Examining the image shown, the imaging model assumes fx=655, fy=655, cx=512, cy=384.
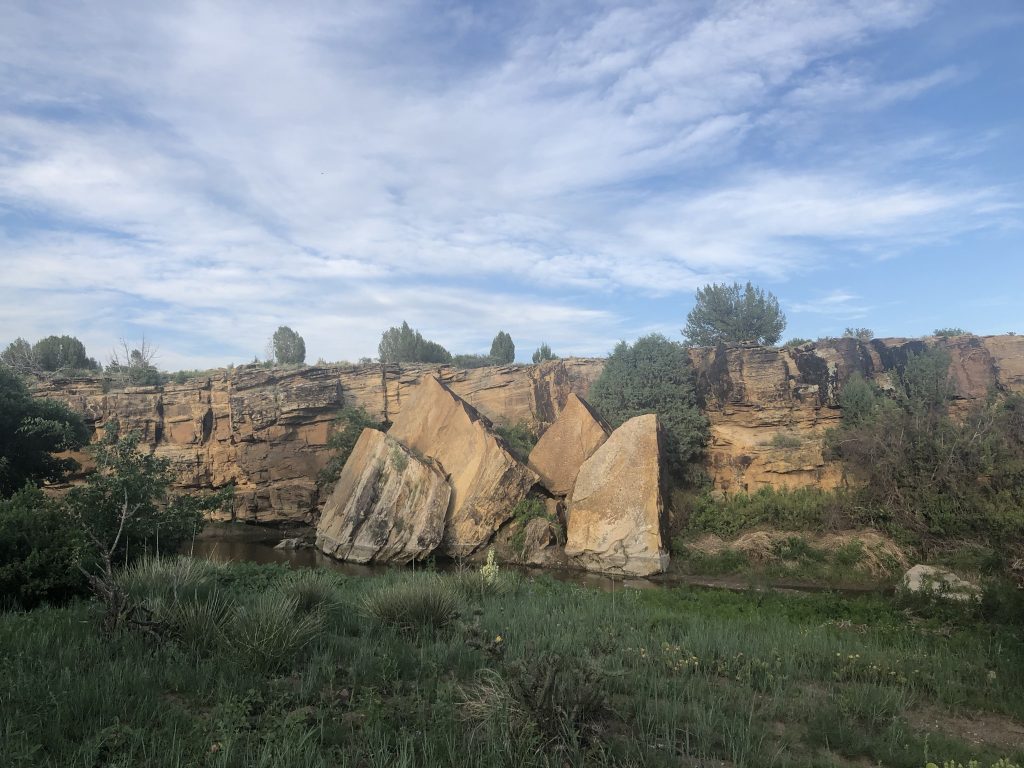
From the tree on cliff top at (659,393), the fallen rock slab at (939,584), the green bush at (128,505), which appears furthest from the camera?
the tree on cliff top at (659,393)

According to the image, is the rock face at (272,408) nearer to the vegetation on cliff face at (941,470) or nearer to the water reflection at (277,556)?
the water reflection at (277,556)

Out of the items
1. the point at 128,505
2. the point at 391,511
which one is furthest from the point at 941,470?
the point at 128,505

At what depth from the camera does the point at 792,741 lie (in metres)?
4.87

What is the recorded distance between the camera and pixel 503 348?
4456 centimetres

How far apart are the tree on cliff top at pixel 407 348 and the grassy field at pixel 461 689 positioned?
32797 millimetres

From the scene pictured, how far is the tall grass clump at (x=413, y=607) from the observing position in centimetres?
763

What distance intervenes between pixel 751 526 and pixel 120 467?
56.4 feet

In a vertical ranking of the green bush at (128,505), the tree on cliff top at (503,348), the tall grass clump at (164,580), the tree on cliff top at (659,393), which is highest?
the tree on cliff top at (503,348)

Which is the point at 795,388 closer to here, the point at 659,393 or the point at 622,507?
the point at 659,393

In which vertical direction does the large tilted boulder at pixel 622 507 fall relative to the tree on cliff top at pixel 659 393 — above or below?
below

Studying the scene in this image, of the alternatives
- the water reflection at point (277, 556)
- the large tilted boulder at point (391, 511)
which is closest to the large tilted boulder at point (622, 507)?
the water reflection at point (277, 556)

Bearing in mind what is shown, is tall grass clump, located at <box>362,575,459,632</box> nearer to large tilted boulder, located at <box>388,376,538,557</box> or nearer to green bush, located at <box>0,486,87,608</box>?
green bush, located at <box>0,486,87,608</box>

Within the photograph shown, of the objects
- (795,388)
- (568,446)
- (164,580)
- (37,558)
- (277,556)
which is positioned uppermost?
(795,388)

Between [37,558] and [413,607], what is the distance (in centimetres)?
500
